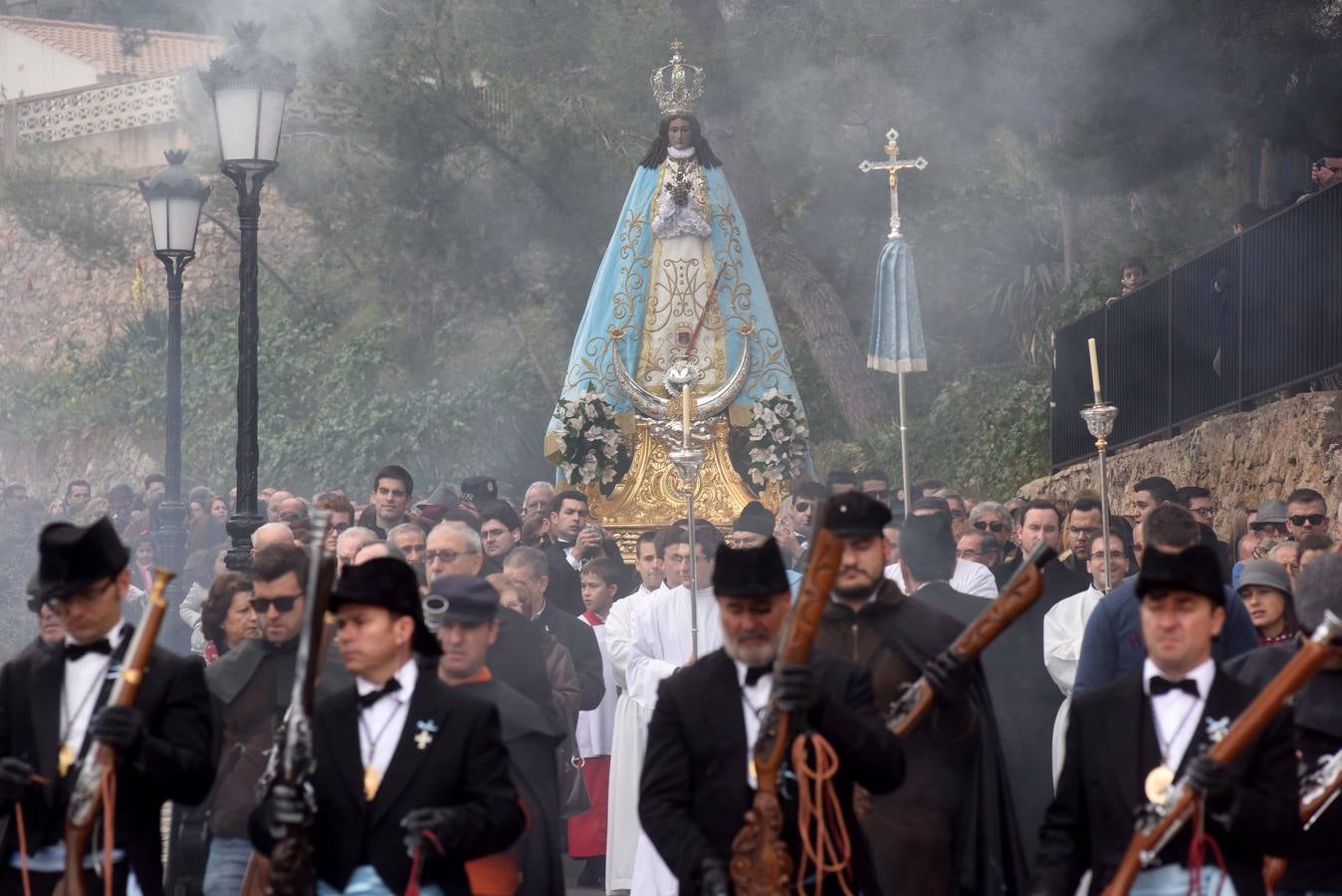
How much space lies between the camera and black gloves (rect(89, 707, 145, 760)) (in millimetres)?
5137

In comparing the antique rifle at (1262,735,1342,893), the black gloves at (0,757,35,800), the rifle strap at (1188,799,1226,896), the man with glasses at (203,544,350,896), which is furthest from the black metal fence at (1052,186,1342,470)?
the black gloves at (0,757,35,800)

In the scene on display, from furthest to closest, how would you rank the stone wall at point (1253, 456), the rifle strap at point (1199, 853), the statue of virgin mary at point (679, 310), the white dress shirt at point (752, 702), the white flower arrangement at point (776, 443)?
the statue of virgin mary at point (679, 310) < the white flower arrangement at point (776, 443) < the stone wall at point (1253, 456) < the white dress shirt at point (752, 702) < the rifle strap at point (1199, 853)

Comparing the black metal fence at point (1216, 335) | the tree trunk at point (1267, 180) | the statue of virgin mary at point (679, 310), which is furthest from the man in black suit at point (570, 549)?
the tree trunk at point (1267, 180)

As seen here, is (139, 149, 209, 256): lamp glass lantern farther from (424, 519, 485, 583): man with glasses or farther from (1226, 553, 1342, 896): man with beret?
(1226, 553, 1342, 896): man with beret

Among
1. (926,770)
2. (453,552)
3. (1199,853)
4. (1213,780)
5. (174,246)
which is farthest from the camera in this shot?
(174,246)

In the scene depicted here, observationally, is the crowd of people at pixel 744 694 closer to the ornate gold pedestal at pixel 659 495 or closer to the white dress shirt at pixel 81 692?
the white dress shirt at pixel 81 692

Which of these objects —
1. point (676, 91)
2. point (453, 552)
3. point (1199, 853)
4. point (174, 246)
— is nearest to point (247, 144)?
point (174, 246)

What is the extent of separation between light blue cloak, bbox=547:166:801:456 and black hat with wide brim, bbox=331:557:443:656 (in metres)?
12.2

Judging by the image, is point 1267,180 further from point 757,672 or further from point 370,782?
A: point 370,782

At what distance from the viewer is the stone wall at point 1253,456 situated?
1238 cm

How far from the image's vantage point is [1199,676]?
5.22 metres

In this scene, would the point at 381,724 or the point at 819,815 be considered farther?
the point at 381,724

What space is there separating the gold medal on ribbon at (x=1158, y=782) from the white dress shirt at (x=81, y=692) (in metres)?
2.61

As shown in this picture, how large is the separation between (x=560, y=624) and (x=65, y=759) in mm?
5177
